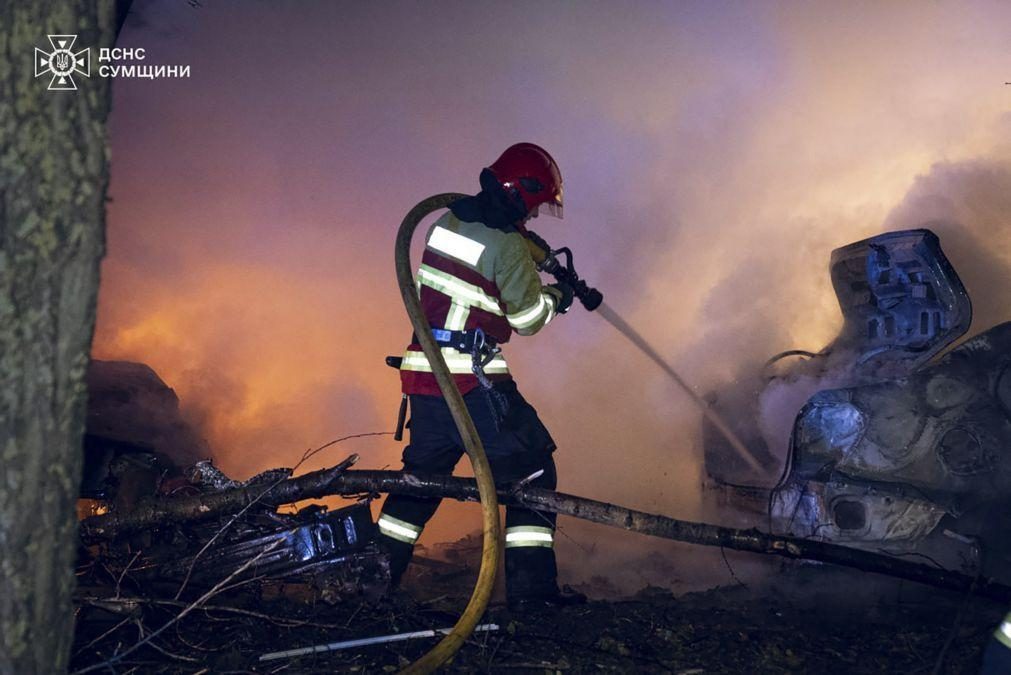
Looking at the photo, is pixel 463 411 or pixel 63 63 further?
pixel 463 411

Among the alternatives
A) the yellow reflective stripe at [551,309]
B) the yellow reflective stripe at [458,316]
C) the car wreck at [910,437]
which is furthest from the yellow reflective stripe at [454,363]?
the car wreck at [910,437]

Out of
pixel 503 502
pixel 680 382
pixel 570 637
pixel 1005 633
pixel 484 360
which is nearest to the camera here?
pixel 1005 633

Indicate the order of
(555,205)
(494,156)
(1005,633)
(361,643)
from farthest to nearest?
(494,156)
(555,205)
(361,643)
(1005,633)

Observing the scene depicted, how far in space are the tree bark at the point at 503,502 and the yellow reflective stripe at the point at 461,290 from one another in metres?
0.85

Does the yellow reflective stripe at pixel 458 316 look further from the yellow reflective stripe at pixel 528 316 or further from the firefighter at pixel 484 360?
the yellow reflective stripe at pixel 528 316

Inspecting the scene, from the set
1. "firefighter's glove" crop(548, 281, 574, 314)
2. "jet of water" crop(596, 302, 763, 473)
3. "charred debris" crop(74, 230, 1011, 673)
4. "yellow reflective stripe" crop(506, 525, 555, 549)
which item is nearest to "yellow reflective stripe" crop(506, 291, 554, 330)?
"firefighter's glove" crop(548, 281, 574, 314)

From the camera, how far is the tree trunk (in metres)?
1.57

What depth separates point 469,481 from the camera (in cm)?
347

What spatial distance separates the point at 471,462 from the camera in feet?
10.4

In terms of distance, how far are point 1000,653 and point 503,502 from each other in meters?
2.06

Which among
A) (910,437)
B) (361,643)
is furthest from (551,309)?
(910,437)

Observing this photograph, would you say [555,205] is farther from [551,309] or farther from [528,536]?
[528,536]

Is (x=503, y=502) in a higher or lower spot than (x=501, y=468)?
lower

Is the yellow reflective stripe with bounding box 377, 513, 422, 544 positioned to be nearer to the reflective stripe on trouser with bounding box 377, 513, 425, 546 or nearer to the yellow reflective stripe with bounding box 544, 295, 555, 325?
the reflective stripe on trouser with bounding box 377, 513, 425, 546
